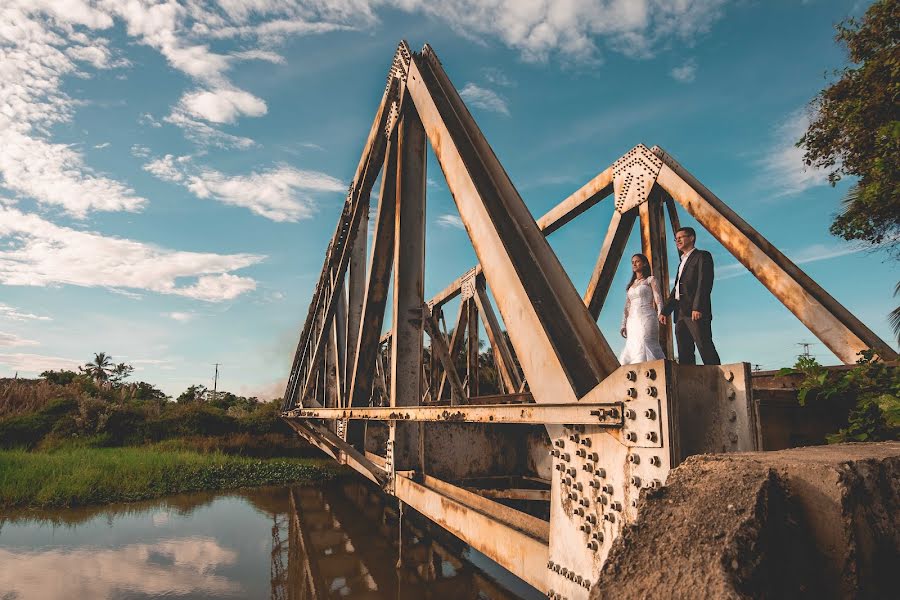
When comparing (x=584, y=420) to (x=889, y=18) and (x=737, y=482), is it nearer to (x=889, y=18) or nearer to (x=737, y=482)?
(x=737, y=482)

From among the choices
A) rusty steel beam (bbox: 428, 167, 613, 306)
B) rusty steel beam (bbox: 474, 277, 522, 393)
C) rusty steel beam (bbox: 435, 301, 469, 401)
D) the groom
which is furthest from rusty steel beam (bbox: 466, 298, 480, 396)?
the groom

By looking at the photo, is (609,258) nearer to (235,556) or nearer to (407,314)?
(407,314)

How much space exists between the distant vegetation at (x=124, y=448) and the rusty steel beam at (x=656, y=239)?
1330cm

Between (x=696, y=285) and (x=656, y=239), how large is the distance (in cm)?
142

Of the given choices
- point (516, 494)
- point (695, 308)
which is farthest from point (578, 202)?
point (516, 494)

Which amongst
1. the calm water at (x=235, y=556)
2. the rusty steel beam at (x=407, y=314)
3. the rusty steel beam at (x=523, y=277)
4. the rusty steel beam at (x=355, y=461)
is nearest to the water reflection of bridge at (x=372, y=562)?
the calm water at (x=235, y=556)

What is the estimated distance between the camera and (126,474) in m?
14.0

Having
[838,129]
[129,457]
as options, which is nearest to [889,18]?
[838,129]

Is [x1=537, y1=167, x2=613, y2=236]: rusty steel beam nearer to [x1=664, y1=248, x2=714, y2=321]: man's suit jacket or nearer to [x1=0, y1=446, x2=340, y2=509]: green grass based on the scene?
[x1=664, y1=248, x2=714, y2=321]: man's suit jacket

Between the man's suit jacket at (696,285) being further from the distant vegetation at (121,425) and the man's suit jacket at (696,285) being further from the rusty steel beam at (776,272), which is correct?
the distant vegetation at (121,425)

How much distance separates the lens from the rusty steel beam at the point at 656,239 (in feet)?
20.7

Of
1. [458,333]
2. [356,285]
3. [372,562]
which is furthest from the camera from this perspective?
[458,333]

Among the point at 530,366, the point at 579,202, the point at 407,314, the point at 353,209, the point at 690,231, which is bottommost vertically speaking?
the point at 530,366

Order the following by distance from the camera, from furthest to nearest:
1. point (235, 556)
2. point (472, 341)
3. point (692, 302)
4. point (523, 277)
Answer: point (472, 341) < point (235, 556) < point (692, 302) < point (523, 277)
